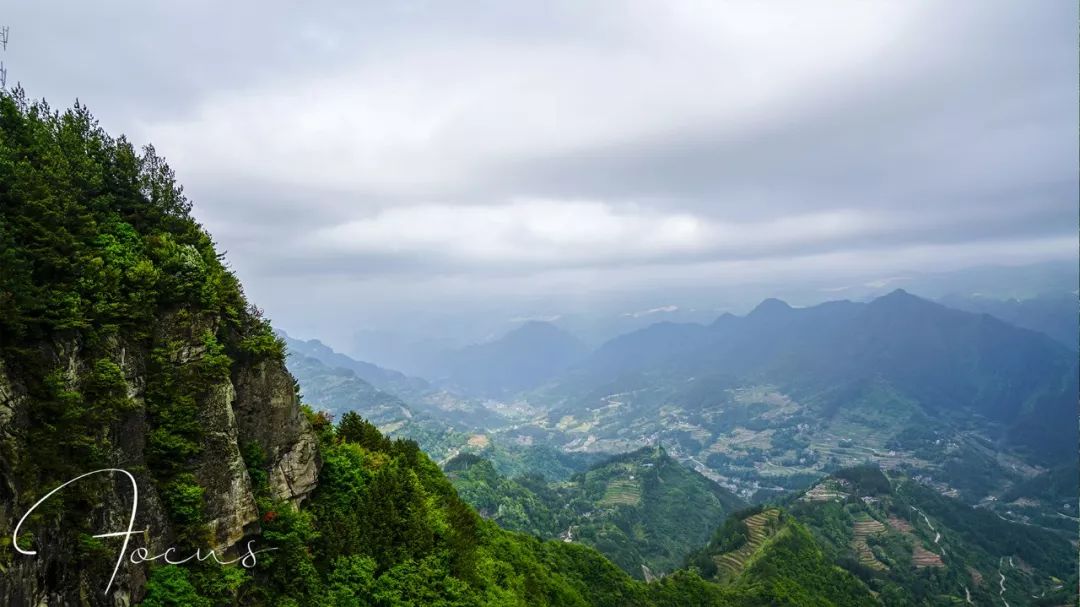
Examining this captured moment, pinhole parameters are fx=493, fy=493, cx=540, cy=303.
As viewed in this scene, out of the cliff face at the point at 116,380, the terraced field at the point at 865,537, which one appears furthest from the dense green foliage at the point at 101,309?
the terraced field at the point at 865,537

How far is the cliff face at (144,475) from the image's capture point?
15.2m

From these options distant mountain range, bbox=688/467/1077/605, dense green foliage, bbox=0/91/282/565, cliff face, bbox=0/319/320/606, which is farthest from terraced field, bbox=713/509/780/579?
dense green foliage, bbox=0/91/282/565

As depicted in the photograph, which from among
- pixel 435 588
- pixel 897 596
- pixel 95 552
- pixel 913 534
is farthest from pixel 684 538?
pixel 95 552

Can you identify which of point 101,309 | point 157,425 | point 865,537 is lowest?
point 865,537

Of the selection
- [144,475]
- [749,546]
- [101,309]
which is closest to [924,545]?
[749,546]

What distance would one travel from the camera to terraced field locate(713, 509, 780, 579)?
106125 millimetres

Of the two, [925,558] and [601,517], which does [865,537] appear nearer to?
[925,558]

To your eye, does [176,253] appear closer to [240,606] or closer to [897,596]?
[240,606]

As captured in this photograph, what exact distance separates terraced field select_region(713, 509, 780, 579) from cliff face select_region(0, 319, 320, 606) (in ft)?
340

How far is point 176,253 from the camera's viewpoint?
2239 centimetres

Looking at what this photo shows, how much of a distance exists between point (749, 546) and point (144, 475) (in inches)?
5041

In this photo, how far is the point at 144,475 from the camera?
62.4 ft

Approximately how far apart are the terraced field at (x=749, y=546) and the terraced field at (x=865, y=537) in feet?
73.8

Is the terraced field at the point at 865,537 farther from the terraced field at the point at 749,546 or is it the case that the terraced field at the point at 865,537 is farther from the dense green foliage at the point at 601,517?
the dense green foliage at the point at 601,517
